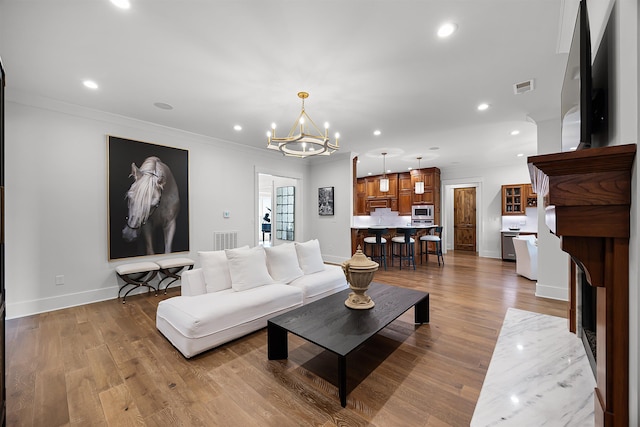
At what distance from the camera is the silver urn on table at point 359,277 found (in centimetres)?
234

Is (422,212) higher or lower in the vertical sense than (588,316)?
higher

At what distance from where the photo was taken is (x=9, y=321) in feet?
10.2

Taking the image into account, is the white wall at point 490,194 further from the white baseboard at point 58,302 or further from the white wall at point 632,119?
the white baseboard at point 58,302

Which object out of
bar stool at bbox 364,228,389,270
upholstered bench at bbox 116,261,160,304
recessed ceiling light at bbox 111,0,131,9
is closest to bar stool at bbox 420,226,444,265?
bar stool at bbox 364,228,389,270

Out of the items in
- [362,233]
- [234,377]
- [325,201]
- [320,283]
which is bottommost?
[234,377]

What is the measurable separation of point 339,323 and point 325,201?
4753 mm

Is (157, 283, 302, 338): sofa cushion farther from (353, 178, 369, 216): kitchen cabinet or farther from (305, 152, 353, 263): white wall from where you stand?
(353, 178, 369, 216): kitchen cabinet

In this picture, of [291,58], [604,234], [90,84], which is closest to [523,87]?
[291,58]

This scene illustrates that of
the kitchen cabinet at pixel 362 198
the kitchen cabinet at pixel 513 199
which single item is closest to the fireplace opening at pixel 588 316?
the kitchen cabinet at pixel 513 199

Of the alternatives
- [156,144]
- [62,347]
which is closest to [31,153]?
[156,144]

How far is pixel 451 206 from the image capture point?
898 centimetres

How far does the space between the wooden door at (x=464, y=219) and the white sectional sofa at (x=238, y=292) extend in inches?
250

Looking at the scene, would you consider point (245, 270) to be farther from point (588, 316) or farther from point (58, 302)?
point (588, 316)

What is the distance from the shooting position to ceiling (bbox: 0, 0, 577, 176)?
6.34ft
